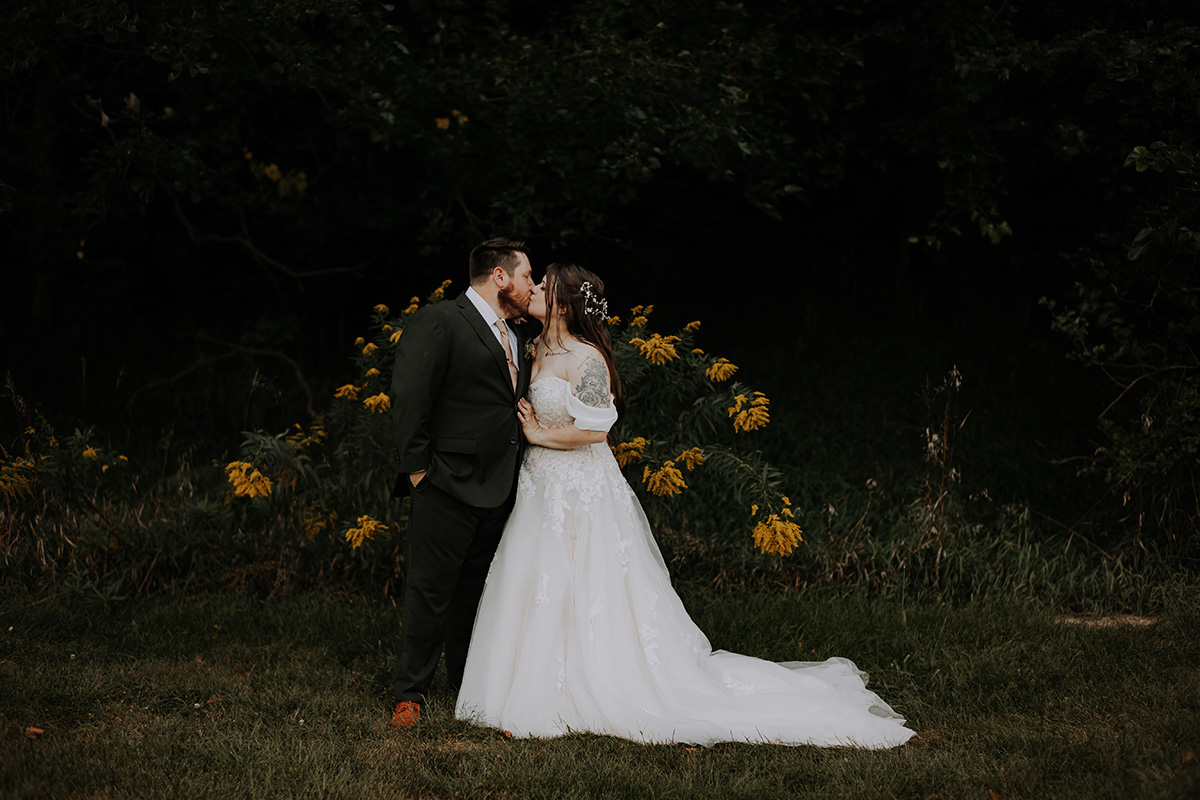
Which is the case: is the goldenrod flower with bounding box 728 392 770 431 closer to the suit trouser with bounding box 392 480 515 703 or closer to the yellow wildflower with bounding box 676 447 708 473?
the yellow wildflower with bounding box 676 447 708 473

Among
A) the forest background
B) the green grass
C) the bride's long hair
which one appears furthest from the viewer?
the forest background

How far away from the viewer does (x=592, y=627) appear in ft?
13.6

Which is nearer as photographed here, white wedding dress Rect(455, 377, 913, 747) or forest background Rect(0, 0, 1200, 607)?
white wedding dress Rect(455, 377, 913, 747)

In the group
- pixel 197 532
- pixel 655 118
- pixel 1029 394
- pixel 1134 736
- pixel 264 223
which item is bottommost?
pixel 197 532

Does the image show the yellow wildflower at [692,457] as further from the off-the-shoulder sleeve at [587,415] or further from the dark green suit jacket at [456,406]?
the dark green suit jacket at [456,406]

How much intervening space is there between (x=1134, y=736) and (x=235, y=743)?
3420mm

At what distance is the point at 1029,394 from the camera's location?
359 inches

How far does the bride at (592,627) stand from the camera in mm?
3955

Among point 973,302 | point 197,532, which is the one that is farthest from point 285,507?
point 973,302

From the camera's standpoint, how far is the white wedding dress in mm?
3938

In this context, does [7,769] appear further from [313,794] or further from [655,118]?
→ [655,118]

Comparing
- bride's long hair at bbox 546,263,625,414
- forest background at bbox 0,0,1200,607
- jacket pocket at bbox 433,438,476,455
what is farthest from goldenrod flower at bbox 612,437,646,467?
jacket pocket at bbox 433,438,476,455

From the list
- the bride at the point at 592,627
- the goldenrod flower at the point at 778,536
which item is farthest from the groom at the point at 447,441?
the goldenrod flower at the point at 778,536

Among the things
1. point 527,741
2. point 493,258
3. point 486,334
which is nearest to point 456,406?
point 486,334
